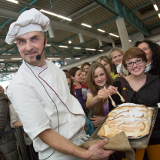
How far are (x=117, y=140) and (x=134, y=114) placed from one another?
16.2 inches

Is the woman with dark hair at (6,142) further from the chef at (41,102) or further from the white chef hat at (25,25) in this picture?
the white chef hat at (25,25)

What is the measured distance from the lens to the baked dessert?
1140 mm

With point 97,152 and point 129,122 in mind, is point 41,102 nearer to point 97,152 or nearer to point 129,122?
point 97,152

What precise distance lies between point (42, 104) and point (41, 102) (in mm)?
17

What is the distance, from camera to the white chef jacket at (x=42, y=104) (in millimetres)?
977

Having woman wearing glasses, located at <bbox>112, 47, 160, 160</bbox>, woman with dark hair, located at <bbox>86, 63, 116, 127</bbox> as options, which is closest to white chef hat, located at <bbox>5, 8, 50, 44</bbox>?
woman wearing glasses, located at <bbox>112, 47, 160, 160</bbox>

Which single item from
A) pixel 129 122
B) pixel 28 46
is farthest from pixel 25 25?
pixel 129 122

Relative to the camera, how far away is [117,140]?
40.4 inches

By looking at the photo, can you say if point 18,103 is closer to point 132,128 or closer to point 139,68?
point 132,128

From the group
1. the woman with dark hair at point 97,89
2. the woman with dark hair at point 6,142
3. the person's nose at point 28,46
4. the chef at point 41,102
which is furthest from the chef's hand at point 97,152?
the woman with dark hair at point 6,142

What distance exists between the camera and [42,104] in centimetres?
109

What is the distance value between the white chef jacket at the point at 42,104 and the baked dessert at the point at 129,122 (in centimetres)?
25

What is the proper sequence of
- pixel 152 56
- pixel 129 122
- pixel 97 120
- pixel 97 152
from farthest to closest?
pixel 152 56, pixel 97 120, pixel 129 122, pixel 97 152

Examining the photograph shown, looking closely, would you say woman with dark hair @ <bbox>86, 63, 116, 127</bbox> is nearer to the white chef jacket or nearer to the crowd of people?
the crowd of people
